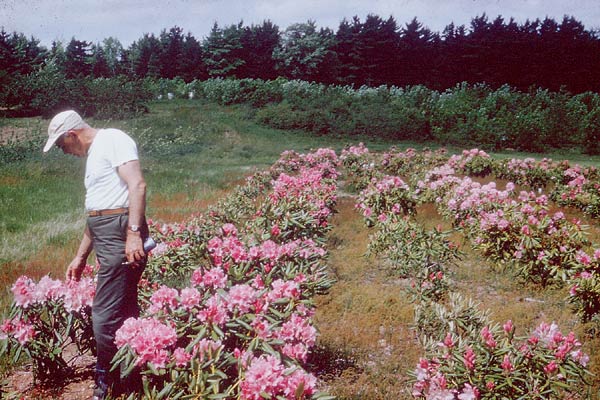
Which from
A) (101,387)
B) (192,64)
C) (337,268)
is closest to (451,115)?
(337,268)

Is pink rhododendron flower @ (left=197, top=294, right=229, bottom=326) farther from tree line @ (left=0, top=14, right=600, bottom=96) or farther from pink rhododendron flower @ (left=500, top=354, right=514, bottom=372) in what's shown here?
tree line @ (left=0, top=14, right=600, bottom=96)

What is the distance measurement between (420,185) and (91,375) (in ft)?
23.0

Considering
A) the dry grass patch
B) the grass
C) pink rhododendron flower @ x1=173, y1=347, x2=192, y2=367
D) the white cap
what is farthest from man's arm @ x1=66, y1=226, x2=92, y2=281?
the dry grass patch

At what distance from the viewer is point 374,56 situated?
4269 centimetres

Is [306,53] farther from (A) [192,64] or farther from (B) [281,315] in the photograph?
(B) [281,315]

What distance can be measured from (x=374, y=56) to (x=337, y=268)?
130 ft

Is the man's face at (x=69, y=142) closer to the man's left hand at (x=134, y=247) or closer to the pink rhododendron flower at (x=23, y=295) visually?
the man's left hand at (x=134, y=247)

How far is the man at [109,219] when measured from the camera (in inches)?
115

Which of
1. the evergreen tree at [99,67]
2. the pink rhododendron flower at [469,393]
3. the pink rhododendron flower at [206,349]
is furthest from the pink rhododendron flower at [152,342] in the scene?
the evergreen tree at [99,67]

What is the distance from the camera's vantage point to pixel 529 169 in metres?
11.0

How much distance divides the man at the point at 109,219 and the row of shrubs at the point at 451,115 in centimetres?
2081

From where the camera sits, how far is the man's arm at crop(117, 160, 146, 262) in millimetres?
2840

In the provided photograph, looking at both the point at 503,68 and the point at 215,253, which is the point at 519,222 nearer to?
the point at 215,253

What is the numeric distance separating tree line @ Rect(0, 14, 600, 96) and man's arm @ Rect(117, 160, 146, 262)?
33.0m
